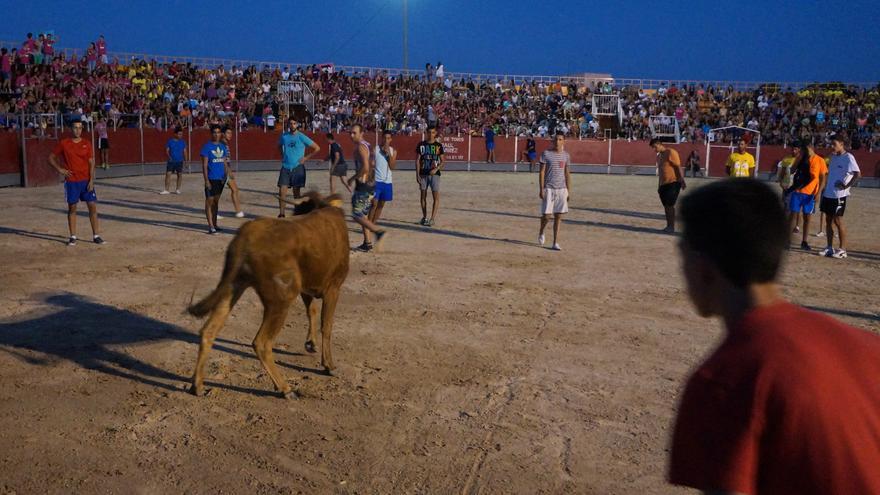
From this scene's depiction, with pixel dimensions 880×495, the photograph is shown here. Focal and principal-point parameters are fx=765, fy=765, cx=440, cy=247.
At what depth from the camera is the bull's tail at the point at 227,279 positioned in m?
5.01

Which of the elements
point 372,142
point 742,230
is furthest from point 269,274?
point 372,142

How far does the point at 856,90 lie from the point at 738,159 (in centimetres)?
3076

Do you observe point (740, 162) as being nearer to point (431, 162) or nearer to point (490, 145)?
point (431, 162)

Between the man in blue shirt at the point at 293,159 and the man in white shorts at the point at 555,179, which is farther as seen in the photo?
the man in blue shirt at the point at 293,159

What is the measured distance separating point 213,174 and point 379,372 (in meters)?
7.63

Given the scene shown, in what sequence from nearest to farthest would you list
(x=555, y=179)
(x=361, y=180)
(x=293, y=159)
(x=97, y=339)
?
1. (x=97, y=339)
2. (x=361, y=180)
3. (x=555, y=179)
4. (x=293, y=159)

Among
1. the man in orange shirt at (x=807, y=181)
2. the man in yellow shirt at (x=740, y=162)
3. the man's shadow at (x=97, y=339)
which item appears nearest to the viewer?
the man's shadow at (x=97, y=339)

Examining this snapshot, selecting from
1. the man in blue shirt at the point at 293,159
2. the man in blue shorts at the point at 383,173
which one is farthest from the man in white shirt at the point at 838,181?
the man in blue shirt at the point at 293,159

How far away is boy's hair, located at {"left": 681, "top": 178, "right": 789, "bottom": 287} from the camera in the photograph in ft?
5.39

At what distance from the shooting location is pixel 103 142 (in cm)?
2438

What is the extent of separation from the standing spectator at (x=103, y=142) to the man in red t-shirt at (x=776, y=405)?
25.5 meters

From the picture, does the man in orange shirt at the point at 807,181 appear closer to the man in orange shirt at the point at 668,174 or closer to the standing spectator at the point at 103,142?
the man in orange shirt at the point at 668,174

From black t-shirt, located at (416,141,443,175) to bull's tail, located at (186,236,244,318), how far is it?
29.3 feet

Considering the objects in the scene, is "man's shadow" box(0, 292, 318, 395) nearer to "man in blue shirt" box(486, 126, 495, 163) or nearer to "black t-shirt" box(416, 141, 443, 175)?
"black t-shirt" box(416, 141, 443, 175)
